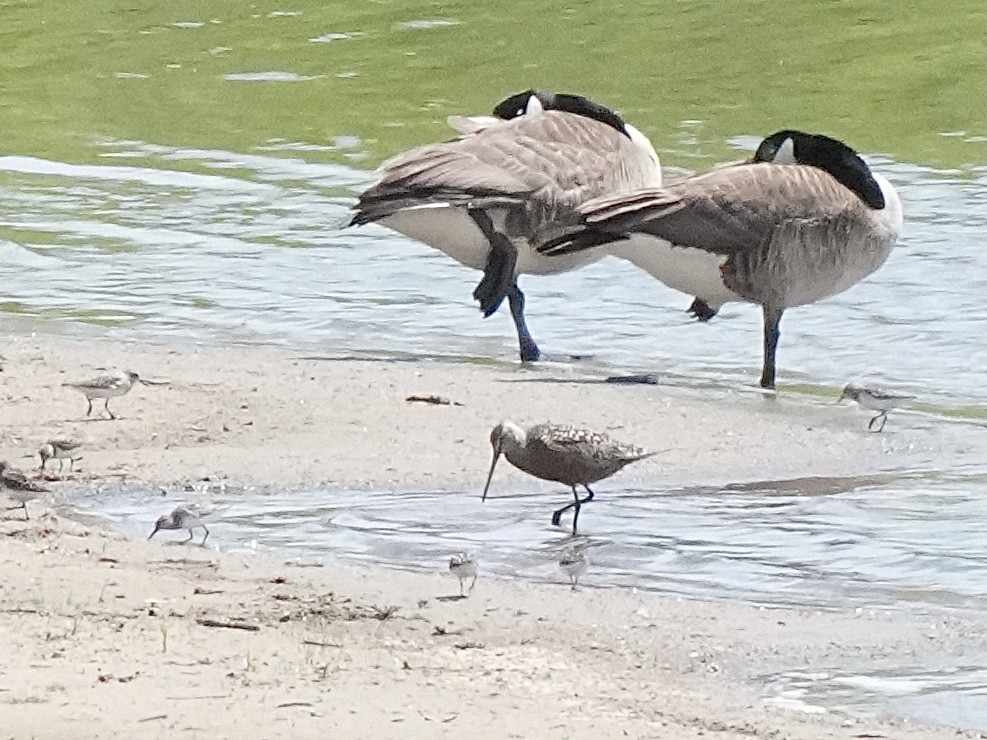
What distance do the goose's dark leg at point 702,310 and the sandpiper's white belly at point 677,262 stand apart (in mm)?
348

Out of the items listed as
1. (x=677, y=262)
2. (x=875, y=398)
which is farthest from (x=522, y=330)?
(x=875, y=398)

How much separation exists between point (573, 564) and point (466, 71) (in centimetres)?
1402

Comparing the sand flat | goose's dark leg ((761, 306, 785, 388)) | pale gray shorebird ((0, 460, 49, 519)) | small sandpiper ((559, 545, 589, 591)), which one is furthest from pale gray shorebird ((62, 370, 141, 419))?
goose's dark leg ((761, 306, 785, 388))

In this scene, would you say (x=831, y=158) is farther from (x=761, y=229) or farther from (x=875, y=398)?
(x=875, y=398)

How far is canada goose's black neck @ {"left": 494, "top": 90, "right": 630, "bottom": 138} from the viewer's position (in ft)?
40.2

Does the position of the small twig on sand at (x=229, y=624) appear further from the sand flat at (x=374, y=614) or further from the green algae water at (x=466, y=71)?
the green algae water at (x=466, y=71)

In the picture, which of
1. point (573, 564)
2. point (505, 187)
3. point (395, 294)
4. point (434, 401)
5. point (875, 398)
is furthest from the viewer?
point (395, 294)

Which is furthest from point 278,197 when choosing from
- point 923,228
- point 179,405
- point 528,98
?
point 179,405

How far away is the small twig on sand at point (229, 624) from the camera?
228 inches

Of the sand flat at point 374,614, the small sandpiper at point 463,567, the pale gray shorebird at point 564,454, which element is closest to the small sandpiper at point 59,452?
the sand flat at point 374,614

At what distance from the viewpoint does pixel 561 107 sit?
12.4 m

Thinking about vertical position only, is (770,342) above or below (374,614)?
above

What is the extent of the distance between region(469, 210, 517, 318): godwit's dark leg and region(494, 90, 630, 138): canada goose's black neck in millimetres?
1072

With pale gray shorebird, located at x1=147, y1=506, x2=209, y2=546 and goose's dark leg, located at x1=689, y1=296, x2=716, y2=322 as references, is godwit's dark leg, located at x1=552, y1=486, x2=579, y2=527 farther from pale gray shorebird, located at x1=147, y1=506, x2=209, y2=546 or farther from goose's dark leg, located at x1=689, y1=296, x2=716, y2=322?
goose's dark leg, located at x1=689, y1=296, x2=716, y2=322
